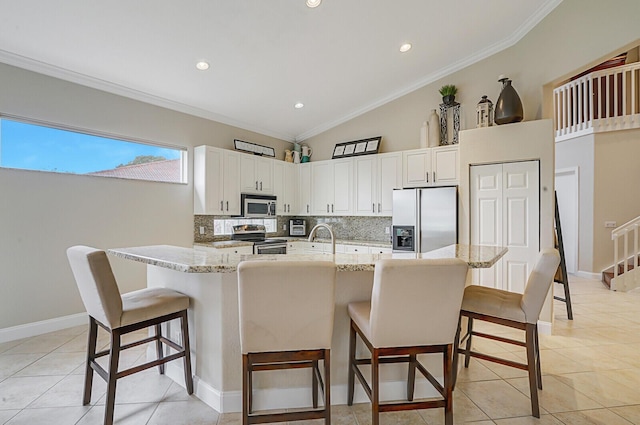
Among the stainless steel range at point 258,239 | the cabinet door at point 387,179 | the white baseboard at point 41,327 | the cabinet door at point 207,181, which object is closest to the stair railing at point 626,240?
the cabinet door at point 387,179

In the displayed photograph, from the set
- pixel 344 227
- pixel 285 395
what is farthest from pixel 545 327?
pixel 344 227

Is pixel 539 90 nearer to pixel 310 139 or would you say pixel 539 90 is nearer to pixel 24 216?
pixel 310 139

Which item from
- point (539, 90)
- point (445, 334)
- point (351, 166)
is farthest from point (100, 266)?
point (539, 90)

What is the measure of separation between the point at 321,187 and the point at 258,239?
141cm

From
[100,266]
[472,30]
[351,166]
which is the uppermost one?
[472,30]

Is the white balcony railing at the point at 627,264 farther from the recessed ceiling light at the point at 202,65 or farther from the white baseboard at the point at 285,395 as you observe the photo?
the recessed ceiling light at the point at 202,65

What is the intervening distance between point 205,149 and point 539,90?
13.9 ft

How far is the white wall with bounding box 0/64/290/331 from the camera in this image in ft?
9.79

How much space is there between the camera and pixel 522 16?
11.3 feet

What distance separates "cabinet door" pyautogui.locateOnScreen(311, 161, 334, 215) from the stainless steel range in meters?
0.91

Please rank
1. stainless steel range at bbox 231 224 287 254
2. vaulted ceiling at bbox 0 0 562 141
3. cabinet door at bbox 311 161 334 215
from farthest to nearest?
cabinet door at bbox 311 161 334 215 → stainless steel range at bbox 231 224 287 254 → vaulted ceiling at bbox 0 0 562 141

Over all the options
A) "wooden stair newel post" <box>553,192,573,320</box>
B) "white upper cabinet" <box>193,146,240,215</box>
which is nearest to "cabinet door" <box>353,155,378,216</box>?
"white upper cabinet" <box>193,146,240,215</box>

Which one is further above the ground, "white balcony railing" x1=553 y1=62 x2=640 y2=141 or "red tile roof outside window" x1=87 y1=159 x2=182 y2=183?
"white balcony railing" x1=553 y1=62 x2=640 y2=141

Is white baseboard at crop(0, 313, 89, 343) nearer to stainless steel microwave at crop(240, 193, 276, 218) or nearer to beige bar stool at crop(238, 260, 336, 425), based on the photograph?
stainless steel microwave at crop(240, 193, 276, 218)
